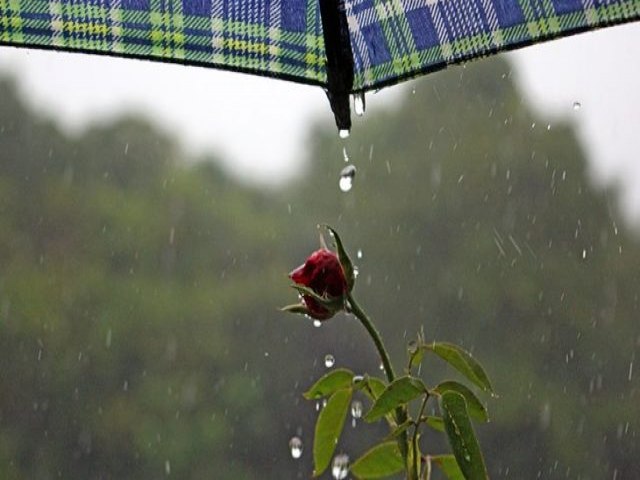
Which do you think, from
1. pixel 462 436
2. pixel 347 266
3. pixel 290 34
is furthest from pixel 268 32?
pixel 462 436

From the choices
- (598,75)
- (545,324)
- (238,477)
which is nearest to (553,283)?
(545,324)

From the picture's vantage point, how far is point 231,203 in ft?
11.9

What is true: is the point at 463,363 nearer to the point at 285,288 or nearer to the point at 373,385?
the point at 373,385

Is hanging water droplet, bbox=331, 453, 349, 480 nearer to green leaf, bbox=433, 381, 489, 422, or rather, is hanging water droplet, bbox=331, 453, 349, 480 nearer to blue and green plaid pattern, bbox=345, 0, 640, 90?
green leaf, bbox=433, 381, 489, 422

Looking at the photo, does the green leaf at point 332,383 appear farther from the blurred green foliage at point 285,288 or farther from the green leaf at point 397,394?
the blurred green foliage at point 285,288

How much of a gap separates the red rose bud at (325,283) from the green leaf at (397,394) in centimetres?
5

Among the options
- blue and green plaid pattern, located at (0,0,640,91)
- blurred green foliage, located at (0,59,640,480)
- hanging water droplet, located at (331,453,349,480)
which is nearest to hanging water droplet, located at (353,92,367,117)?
blue and green plaid pattern, located at (0,0,640,91)

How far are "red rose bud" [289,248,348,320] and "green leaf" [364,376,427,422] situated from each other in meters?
0.05

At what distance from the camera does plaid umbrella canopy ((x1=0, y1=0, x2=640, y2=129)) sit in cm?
52

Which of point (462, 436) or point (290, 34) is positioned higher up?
point (290, 34)

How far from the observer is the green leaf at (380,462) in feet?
1.77

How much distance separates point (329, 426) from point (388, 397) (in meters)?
0.08

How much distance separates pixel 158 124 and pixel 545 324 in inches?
89.1

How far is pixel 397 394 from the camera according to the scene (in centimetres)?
47
